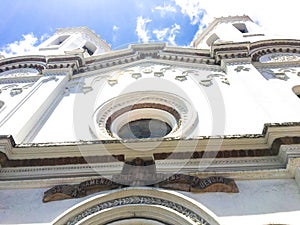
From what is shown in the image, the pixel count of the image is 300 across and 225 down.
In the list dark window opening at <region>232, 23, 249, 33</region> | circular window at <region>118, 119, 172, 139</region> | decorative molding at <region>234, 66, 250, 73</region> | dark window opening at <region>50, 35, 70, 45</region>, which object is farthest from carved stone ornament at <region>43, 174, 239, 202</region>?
dark window opening at <region>232, 23, 249, 33</region>

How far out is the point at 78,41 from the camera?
19.6 meters

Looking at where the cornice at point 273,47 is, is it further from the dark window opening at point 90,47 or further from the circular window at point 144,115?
the dark window opening at point 90,47

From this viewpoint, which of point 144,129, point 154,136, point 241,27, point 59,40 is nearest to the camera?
point 154,136

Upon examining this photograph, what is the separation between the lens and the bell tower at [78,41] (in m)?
18.5

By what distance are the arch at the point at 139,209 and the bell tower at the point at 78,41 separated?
Answer: 12.0 metres

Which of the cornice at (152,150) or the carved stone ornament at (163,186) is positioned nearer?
the carved stone ornament at (163,186)

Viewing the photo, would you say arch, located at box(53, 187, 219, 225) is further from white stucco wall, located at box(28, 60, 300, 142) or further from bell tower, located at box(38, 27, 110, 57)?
bell tower, located at box(38, 27, 110, 57)

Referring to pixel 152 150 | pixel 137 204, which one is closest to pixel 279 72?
pixel 152 150

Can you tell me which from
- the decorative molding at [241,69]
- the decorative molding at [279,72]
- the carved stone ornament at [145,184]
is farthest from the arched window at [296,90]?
Result: the carved stone ornament at [145,184]

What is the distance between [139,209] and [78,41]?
47.0 ft

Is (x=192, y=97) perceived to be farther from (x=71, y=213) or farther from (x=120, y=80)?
(x=71, y=213)

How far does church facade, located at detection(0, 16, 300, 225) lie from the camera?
261 inches

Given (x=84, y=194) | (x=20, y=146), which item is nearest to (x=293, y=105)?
(x=84, y=194)

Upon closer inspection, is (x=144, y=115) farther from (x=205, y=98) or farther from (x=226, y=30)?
(x=226, y=30)
